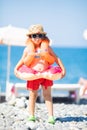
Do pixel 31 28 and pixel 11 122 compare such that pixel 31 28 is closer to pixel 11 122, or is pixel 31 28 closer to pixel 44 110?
pixel 11 122

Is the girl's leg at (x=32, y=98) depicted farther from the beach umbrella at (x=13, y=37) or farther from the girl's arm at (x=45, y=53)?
the beach umbrella at (x=13, y=37)

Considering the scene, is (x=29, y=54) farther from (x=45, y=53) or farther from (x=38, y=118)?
(x=38, y=118)

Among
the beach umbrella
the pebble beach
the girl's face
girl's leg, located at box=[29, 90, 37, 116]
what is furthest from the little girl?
the beach umbrella

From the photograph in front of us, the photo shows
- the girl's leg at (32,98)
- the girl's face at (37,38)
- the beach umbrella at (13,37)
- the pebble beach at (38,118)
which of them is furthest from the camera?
the beach umbrella at (13,37)

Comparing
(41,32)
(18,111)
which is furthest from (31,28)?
(18,111)

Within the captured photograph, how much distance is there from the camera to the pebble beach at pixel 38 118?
19.1ft

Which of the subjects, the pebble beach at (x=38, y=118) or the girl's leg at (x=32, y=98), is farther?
the girl's leg at (x=32, y=98)

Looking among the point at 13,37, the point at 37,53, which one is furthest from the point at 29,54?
the point at 13,37

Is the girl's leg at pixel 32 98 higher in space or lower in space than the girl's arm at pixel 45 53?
lower

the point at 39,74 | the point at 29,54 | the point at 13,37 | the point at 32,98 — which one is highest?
the point at 13,37

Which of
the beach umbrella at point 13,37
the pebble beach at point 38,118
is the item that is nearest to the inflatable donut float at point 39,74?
the pebble beach at point 38,118

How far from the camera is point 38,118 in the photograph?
6.50m

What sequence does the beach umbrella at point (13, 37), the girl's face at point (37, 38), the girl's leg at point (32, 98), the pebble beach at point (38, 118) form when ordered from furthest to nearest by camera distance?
the beach umbrella at point (13, 37)
the girl's leg at point (32, 98)
the girl's face at point (37, 38)
the pebble beach at point (38, 118)

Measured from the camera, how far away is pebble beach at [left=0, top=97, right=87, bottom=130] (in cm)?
583
